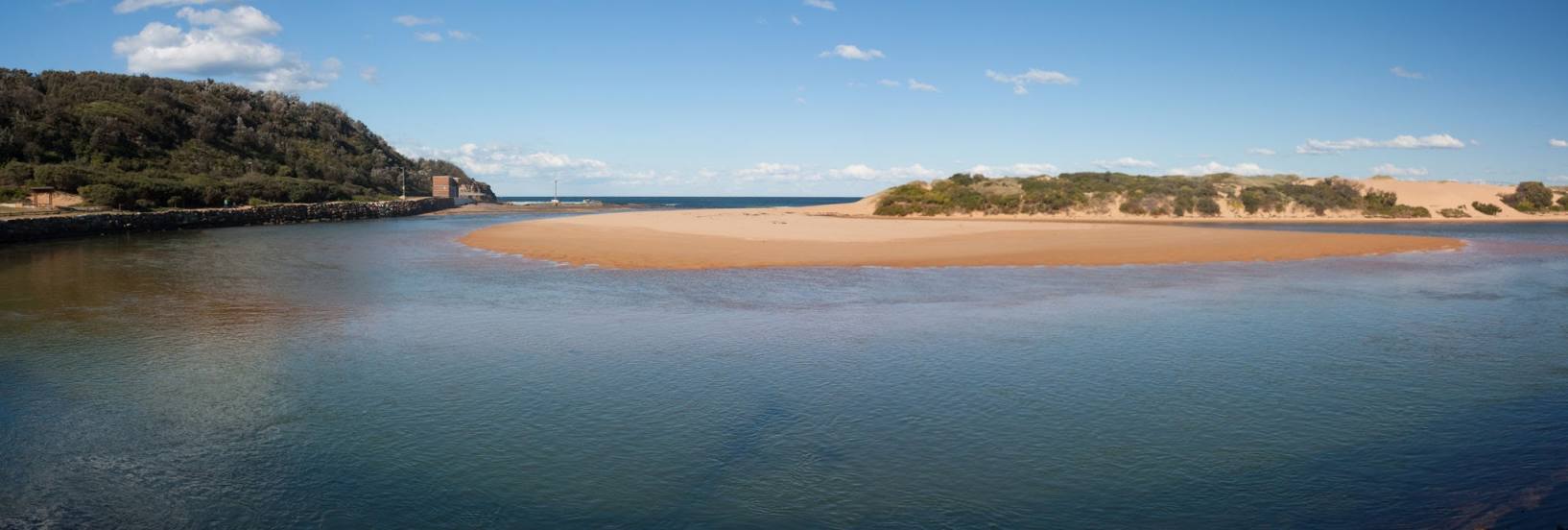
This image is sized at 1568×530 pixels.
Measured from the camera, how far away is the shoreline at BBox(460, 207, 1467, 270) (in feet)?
90.7

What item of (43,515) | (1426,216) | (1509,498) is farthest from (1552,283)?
(1426,216)

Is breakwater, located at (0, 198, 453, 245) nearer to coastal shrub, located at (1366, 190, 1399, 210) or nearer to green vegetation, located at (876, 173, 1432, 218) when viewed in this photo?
green vegetation, located at (876, 173, 1432, 218)

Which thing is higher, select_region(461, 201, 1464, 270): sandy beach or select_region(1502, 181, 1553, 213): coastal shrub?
select_region(1502, 181, 1553, 213): coastal shrub

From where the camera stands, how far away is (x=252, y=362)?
476 inches

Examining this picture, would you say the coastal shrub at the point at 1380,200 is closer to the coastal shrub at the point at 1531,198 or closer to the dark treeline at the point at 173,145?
the coastal shrub at the point at 1531,198

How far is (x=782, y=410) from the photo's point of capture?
9.65 metres

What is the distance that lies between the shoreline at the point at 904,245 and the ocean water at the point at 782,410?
27.2 feet

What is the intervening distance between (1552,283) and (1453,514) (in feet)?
70.3

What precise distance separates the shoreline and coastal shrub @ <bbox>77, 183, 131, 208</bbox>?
832 inches

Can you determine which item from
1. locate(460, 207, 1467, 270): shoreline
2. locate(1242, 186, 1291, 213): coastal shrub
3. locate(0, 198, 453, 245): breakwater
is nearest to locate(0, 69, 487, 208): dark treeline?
locate(0, 198, 453, 245): breakwater

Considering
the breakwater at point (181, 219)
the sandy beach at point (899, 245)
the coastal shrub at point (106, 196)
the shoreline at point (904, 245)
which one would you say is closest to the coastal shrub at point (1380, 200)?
the shoreline at point (904, 245)

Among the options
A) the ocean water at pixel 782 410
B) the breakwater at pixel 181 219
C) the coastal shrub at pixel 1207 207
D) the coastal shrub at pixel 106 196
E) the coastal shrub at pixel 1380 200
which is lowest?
the ocean water at pixel 782 410

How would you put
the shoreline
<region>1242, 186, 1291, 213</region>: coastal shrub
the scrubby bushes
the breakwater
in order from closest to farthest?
the shoreline, the breakwater, the scrubby bushes, <region>1242, 186, 1291, 213</region>: coastal shrub

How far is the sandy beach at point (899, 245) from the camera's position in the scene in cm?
2784
